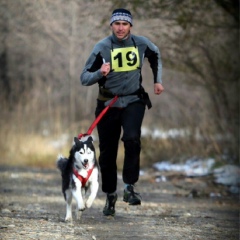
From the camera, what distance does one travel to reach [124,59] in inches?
370

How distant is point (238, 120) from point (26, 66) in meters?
15.0

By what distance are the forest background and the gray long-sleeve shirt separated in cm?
583

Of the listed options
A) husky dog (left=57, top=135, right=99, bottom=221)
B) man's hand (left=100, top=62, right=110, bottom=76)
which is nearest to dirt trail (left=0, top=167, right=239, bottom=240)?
husky dog (left=57, top=135, right=99, bottom=221)

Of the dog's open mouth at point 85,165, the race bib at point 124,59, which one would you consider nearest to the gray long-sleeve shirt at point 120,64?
the race bib at point 124,59

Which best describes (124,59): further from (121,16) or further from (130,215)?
(130,215)

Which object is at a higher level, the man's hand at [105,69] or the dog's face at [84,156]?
the man's hand at [105,69]

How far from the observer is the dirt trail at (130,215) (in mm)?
8828

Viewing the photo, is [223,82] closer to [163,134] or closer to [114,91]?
[163,134]

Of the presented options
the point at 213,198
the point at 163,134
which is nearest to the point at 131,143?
the point at 213,198

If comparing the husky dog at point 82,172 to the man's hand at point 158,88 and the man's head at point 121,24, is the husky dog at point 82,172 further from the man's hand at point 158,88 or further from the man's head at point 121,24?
the man's head at point 121,24

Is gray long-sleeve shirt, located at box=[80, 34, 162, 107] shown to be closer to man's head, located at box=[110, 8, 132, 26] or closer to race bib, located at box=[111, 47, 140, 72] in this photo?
race bib, located at box=[111, 47, 140, 72]

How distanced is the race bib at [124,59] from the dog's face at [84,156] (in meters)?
0.94

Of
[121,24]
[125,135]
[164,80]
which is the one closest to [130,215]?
[125,135]

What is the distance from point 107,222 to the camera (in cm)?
981
